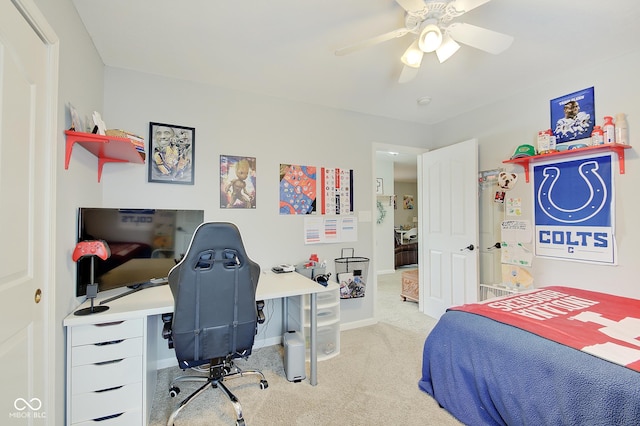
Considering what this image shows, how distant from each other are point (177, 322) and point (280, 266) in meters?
1.23

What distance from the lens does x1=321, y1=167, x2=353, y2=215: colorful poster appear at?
3029 mm

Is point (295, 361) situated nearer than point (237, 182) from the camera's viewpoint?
Yes

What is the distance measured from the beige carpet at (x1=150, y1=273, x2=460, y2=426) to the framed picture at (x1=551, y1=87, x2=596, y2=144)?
2.32 meters

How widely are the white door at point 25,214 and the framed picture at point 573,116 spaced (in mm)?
3535

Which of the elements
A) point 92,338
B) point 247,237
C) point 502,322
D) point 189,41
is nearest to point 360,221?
point 247,237

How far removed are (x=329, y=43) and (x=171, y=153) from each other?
1.56m

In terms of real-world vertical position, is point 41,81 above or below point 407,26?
below

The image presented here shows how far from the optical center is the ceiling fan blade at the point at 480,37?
149cm

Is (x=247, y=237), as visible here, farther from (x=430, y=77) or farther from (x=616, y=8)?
(x=616, y=8)

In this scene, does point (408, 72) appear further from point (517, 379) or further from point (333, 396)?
point (333, 396)

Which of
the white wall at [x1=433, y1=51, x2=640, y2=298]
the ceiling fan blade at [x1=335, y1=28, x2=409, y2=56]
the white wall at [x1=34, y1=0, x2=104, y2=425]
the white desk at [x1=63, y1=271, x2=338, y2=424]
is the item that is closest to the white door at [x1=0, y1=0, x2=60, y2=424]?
the white wall at [x1=34, y1=0, x2=104, y2=425]

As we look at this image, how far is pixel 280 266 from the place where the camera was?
2.71 meters

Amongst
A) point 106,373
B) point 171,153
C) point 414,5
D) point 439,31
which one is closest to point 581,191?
point 439,31

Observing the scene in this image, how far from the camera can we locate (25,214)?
3.68 feet
